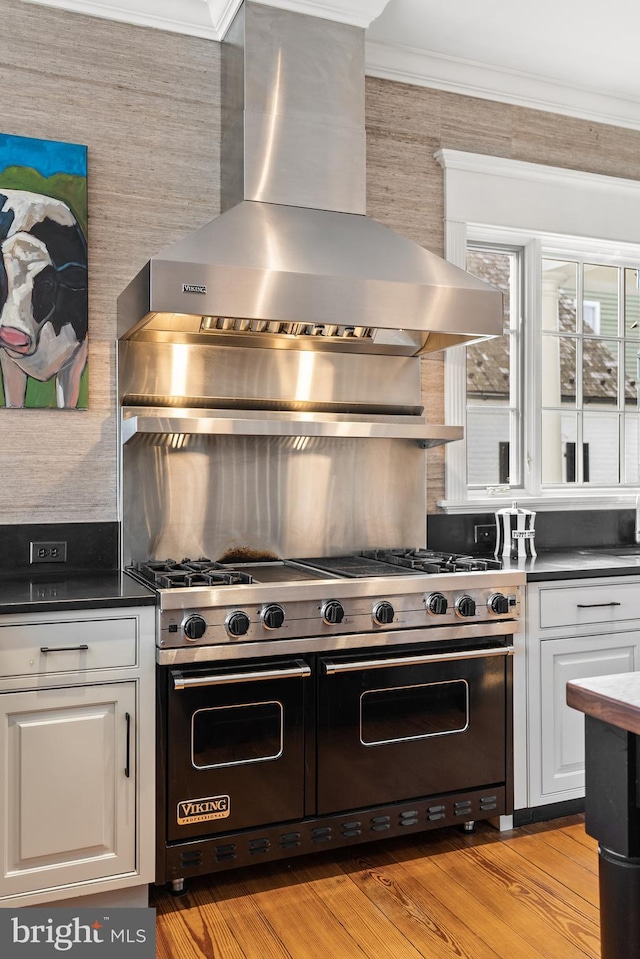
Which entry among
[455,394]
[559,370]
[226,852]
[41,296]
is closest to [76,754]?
[226,852]

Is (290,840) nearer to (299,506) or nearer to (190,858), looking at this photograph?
(190,858)

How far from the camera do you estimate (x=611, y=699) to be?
1189 mm

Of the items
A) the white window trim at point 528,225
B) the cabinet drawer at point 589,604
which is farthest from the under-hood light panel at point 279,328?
the cabinet drawer at point 589,604

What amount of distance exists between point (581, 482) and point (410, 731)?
177 cm

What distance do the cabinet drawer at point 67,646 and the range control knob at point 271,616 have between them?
1.21 ft

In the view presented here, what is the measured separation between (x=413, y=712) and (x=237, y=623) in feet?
2.28

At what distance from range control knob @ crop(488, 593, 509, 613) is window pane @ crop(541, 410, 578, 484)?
3.98ft

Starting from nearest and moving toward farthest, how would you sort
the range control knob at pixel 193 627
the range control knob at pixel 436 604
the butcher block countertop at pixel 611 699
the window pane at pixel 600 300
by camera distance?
1. the butcher block countertop at pixel 611 699
2. the range control knob at pixel 193 627
3. the range control knob at pixel 436 604
4. the window pane at pixel 600 300

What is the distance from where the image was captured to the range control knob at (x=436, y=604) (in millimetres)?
2625

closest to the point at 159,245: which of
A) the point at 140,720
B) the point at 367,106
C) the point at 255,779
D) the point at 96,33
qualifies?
the point at 96,33

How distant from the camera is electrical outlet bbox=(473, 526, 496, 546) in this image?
3484 mm

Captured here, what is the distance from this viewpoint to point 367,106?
131 inches

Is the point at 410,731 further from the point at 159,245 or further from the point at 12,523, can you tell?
the point at 159,245

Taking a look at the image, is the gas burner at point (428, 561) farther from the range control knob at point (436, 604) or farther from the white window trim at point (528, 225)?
the white window trim at point (528, 225)
